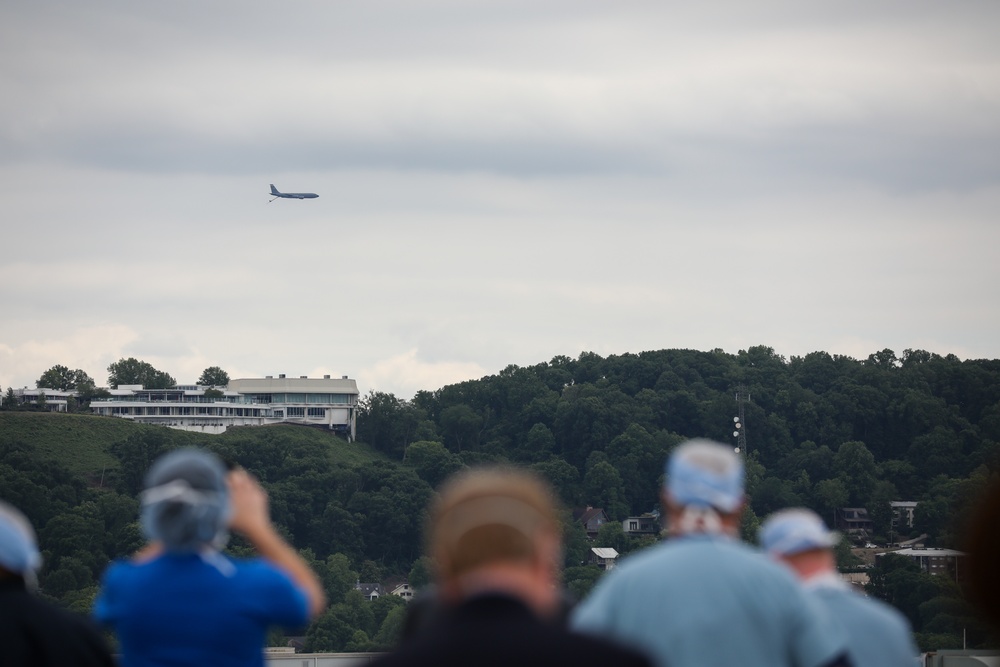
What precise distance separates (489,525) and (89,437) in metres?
178

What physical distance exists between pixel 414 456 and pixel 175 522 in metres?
182

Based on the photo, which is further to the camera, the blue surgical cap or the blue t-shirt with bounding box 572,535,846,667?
the blue surgical cap

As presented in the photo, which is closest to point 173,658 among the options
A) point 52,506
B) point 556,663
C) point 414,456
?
point 556,663

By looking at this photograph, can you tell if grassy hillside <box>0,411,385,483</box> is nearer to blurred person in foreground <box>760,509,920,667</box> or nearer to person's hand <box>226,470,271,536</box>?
blurred person in foreground <box>760,509,920,667</box>

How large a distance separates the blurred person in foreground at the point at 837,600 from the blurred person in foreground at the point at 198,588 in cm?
247

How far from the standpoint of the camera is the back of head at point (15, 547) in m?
6.80

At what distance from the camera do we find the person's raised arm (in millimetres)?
6905

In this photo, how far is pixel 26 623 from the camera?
6.79 metres

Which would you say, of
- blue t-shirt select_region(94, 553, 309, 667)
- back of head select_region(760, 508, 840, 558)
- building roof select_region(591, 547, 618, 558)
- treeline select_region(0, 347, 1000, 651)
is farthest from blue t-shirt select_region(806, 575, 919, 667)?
building roof select_region(591, 547, 618, 558)

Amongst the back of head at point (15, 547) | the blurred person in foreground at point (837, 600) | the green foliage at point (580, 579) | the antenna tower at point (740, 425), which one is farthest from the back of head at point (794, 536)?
the antenna tower at point (740, 425)

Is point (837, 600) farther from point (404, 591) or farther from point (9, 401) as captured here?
point (9, 401)

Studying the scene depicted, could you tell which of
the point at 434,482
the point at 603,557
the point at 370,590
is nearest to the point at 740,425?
the point at 603,557

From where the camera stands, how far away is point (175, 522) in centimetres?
681

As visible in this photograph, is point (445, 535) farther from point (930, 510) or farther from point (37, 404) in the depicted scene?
point (37, 404)
